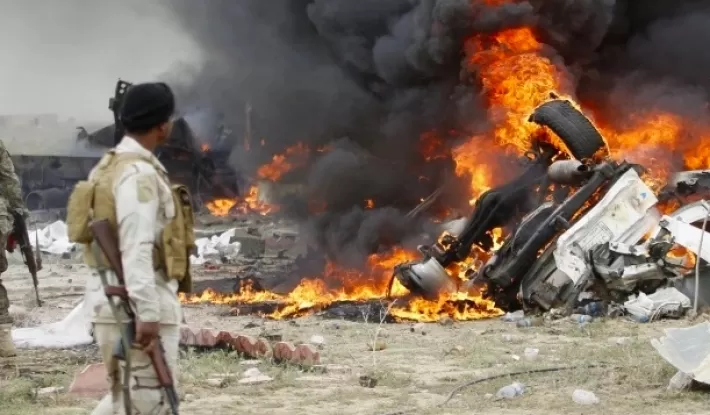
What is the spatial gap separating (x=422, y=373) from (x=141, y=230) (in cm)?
390

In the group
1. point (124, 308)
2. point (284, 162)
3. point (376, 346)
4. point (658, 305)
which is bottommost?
point (658, 305)

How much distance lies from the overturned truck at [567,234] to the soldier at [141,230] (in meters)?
6.51

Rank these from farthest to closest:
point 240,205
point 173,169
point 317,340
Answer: point 240,205 < point 173,169 < point 317,340

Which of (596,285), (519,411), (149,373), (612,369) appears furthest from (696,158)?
(149,373)

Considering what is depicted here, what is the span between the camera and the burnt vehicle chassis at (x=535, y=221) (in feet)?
32.6

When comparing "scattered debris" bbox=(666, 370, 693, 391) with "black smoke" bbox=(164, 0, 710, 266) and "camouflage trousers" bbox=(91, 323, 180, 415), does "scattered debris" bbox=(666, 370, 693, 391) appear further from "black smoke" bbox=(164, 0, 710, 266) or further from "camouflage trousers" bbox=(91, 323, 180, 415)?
"black smoke" bbox=(164, 0, 710, 266)

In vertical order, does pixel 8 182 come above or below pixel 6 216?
above

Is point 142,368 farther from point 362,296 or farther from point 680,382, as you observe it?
point 362,296

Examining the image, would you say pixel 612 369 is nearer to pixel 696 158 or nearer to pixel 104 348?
pixel 104 348

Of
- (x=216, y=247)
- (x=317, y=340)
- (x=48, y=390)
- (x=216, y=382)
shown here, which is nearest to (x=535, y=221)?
(x=317, y=340)

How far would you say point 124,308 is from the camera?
3.64m

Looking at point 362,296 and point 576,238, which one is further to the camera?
point 362,296

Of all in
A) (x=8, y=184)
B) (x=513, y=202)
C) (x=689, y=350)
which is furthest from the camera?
(x=513, y=202)

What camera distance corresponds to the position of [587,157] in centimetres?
1045
